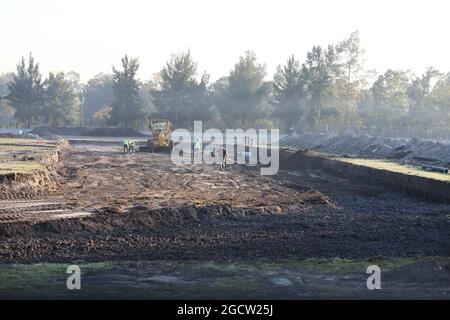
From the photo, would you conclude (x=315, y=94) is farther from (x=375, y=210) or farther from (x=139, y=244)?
(x=139, y=244)

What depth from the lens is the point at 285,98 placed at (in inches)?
2798

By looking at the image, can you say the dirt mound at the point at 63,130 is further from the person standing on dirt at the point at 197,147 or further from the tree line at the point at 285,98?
the person standing on dirt at the point at 197,147

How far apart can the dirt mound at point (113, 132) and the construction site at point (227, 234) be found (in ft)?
177

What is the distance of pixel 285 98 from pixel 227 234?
58541 mm

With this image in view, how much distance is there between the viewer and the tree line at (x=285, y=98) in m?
71.0

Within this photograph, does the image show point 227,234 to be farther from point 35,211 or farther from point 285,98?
point 285,98

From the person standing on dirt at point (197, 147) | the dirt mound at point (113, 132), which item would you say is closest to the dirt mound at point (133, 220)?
the person standing on dirt at point (197, 147)

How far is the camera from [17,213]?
611 inches

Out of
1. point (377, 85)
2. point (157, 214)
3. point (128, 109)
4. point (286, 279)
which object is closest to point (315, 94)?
point (377, 85)

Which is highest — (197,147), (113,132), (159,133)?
(159,133)

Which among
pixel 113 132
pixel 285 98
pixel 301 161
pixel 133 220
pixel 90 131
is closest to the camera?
pixel 133 220

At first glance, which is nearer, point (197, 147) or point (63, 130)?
point (197, 147)

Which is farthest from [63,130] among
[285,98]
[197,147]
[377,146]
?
[377,146]

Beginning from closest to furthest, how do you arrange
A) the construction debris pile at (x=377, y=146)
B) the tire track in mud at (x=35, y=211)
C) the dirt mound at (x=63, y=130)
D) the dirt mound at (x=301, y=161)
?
the tire track in mud at (x=35, y=211), the construction debris pile at (x=377, y=146), the dirt mound at (x=301, y=161), the dirt mound at (x=63, y=130)
